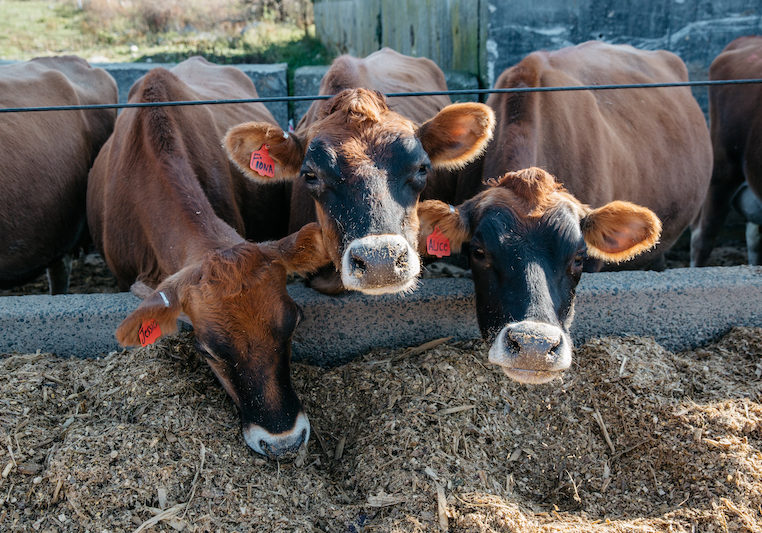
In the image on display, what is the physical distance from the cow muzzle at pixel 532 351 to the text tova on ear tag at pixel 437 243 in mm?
669

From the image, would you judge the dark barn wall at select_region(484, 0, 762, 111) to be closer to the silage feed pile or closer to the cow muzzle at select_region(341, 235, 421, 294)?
the silage feed pile

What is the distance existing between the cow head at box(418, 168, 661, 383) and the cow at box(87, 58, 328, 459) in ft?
2.64

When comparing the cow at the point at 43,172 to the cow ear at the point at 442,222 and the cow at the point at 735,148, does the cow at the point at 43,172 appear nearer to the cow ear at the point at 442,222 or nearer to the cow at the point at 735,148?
the cow ear at the point at 442,222

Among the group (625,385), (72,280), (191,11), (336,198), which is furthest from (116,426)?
(191,11)

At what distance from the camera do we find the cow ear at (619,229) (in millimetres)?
3258

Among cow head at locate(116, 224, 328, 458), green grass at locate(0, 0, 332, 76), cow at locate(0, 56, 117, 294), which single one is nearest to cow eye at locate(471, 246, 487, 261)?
cow head at locate(116, 224, 328, 458)

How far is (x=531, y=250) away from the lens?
306 centimetres

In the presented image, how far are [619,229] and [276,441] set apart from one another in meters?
1.98

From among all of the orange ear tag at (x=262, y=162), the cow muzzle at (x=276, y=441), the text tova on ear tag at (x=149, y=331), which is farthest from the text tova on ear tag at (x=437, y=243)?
the text tova on ear tag at (x=149, y=331)

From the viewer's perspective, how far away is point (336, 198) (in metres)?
3.15

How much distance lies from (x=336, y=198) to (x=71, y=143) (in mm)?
3171

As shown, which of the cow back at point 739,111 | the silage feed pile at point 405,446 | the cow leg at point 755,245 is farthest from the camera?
the cow leg at point 755,245

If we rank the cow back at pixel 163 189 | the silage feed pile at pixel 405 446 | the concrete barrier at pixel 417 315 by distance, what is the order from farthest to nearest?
1. the concrete barrier at pixel 417 315
2. the cow back at pixel 163 189
3. the silage feed pile at pixel 405 446

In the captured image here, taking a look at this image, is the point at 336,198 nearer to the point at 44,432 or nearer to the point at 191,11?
the point at 44,432
